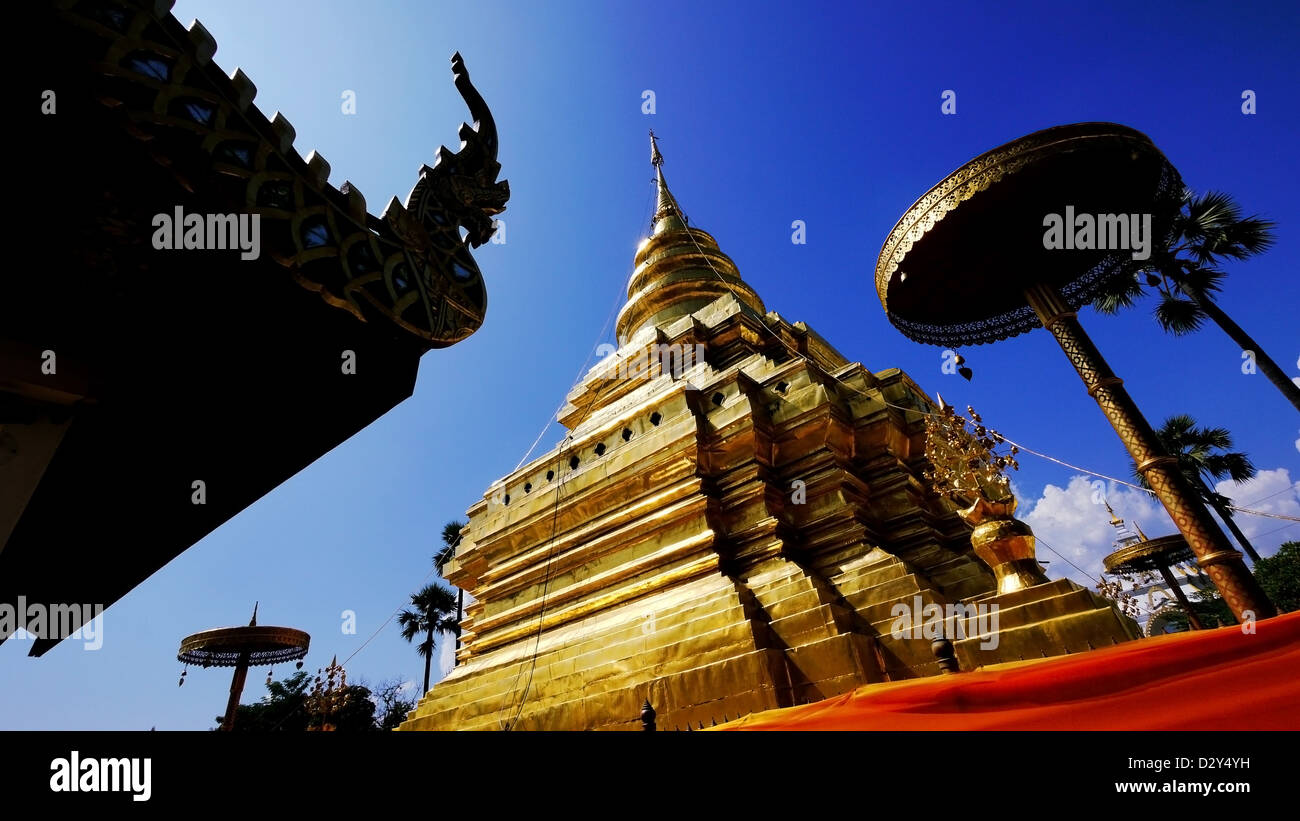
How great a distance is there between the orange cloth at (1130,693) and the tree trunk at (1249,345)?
911 cm

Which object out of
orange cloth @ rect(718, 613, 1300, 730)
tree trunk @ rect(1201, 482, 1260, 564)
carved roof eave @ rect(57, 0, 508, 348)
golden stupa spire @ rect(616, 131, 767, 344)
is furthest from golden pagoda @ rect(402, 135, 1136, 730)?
tree trunk @ rect(1201, 482, 1260, 564)

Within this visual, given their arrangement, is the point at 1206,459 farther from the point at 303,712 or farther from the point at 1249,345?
the point at 303,712

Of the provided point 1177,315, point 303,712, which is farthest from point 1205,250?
point 303,712

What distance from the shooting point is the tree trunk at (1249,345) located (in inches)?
351

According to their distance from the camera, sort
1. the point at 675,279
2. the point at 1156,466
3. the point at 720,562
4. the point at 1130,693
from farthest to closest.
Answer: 1. the point at 675,279
2. the point at 720,562
3. the point at 1156,466
4. the point at 1130,693

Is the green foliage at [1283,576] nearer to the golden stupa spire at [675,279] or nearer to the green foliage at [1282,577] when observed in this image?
the green foliage at [1282,577]

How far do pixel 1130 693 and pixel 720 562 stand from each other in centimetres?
544

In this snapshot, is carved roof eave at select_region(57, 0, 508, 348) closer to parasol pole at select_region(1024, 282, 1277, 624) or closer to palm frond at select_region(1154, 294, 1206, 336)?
parasol pole at select_region(1024, 282, 1277, 624)

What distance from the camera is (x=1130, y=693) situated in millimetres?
2631

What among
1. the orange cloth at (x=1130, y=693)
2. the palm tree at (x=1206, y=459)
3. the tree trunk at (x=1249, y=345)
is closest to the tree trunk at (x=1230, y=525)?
the palm tree at (x=1206, y=459)

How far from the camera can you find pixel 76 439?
2443 millimetres

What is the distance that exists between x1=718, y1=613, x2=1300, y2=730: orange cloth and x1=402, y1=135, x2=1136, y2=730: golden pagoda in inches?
87.1
